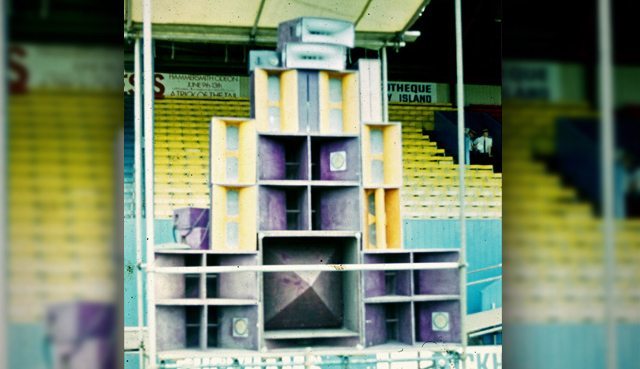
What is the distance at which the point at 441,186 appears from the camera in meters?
6.76

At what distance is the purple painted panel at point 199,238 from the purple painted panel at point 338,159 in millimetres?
661

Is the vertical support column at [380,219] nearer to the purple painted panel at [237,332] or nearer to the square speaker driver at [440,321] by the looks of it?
the square speaker driver at [440,321]

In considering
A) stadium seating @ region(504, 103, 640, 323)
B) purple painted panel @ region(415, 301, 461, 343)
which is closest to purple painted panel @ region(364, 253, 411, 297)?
purple painted panel @ region(415, 301, 461, 343)

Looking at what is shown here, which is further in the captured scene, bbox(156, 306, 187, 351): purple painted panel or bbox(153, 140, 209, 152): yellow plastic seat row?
bbox(153, 140, 209, 152): yellow plastic seat row

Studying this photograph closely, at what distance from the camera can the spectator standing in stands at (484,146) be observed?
6125mm

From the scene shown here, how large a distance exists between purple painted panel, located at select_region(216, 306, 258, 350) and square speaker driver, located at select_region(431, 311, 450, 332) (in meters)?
0.86

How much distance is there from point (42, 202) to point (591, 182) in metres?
1.21

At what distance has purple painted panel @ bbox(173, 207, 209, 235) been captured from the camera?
3834 millimetres

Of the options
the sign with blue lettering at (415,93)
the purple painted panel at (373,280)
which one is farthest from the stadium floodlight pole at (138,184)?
the sign with blue lettering at (415,93)

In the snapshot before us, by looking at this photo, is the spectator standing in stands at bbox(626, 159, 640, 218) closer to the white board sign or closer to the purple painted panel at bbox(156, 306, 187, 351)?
the purple painted panel at bbox(156, 306, 187, 351)

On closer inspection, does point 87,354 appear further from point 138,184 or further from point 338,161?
point 338,161

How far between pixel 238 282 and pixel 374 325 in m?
0.65

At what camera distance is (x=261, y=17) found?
4352 mm

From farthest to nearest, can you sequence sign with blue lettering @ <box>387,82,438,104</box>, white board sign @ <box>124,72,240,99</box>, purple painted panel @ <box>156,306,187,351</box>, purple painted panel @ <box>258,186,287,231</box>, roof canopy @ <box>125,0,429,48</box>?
sign with blue lettering @ <box>387,82,438,104</box> < white board sign @ <box>124,72,240,99</box> < roof canopy @ <box>125,0,429,48</box> < purple painted panel @ <box>258,186,287,231</box> < purple painted panel @ <box>156,306,187,351</box>
